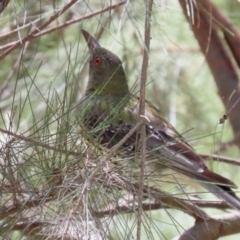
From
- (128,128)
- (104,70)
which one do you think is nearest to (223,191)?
(128,128)

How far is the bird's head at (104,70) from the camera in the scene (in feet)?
11.7

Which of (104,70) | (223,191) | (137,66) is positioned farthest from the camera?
(137,66)

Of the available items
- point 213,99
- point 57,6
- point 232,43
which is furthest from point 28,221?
point 213,99

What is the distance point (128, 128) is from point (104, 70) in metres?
1.04

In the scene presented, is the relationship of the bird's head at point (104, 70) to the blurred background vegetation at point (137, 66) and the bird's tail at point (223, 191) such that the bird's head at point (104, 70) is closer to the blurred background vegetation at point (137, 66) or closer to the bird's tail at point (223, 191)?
the blurred background vegetation at point (137, 66)

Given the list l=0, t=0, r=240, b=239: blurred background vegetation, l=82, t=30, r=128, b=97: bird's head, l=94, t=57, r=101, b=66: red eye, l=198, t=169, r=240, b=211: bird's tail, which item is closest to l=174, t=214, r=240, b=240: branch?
l=198, t=169, r=240, b=211: bird's tail

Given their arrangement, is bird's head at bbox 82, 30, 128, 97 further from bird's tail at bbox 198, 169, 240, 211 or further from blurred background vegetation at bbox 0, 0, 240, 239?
bird's tail at bbox 198, 169, 240, 211

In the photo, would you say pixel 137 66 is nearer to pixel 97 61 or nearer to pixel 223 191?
pixel 97 61

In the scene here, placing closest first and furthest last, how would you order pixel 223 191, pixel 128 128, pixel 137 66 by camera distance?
pixel 128 128 < pixel 223 191 < pixel 137 66

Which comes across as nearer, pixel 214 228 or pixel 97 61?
pixel 214 228

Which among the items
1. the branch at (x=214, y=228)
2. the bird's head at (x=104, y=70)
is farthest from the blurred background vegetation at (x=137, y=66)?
the branch at (x=214, y=228)

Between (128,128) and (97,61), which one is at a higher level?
(97,61)

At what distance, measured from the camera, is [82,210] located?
87.0 inches

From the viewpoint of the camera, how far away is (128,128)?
2.77 meters
